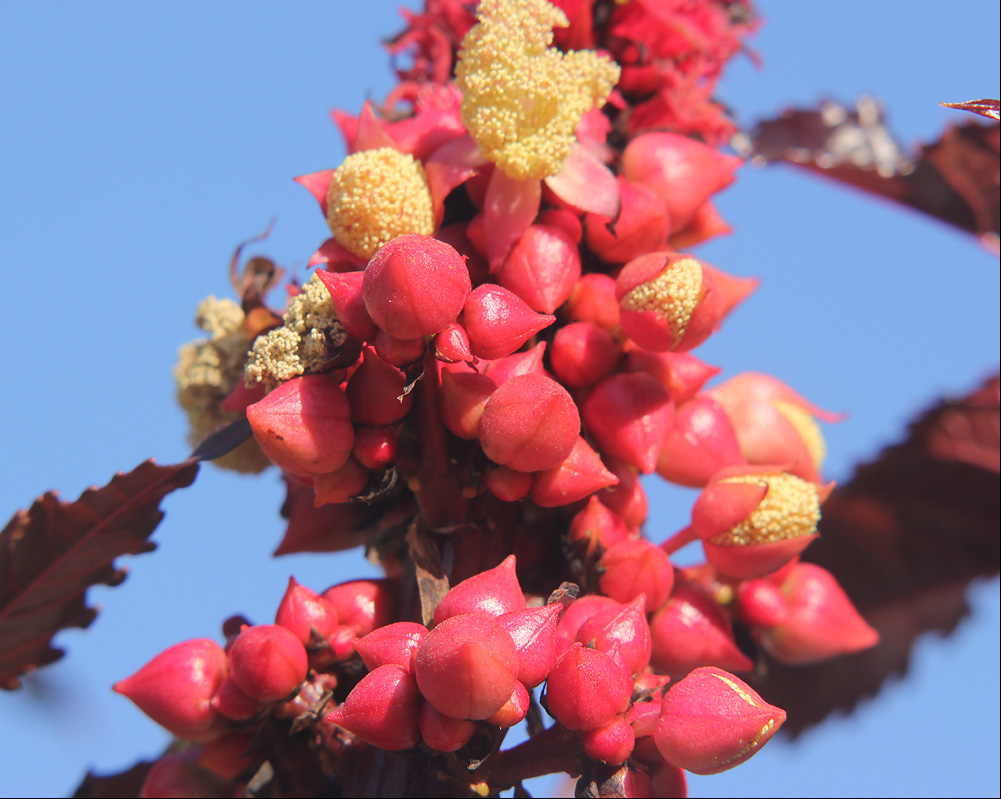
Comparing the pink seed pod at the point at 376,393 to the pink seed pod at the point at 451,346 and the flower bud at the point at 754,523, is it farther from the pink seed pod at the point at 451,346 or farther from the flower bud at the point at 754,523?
the flower bud at the point at 754,523

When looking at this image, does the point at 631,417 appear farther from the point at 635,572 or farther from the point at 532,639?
the point at 532,639

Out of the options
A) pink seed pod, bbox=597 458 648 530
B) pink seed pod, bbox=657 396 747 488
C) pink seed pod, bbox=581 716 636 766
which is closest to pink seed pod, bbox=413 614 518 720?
pink seed pod, bbox=581 716 636 766

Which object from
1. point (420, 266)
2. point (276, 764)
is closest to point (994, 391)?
point (420, 266)

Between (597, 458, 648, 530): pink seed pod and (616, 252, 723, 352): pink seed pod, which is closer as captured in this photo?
(616, 252, 723, 352): pink seed pod

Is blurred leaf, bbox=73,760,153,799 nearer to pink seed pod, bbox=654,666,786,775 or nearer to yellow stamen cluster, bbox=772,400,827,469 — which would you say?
pink seed pod, bbox=654,666,786,775

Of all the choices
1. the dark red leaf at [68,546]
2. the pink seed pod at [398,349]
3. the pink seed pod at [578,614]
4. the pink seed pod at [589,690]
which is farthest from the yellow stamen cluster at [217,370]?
the pink seed pod at [589,690]

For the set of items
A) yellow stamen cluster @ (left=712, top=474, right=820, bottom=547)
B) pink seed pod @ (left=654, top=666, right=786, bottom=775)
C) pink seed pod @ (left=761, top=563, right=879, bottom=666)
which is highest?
pink seed pod @ (left=654, top=666, right=786, bottom=775)
